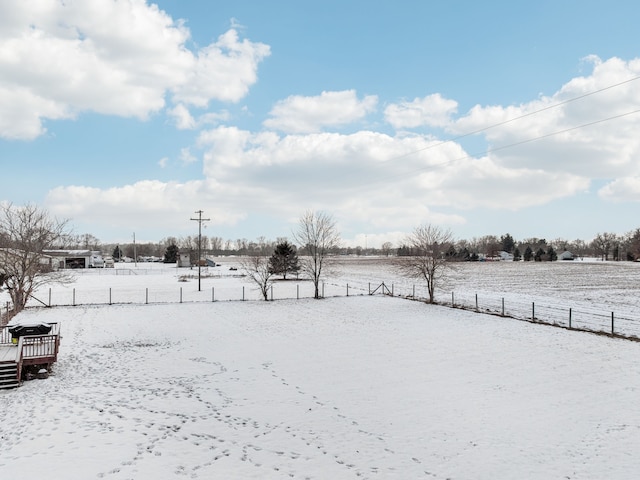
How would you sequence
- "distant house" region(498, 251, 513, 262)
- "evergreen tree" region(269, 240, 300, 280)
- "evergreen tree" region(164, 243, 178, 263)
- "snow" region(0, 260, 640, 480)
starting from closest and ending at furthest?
1. "snow" region(0, 260, 640, 480)
2. "evergreen tree" region(269, 240, 300, 280)
3. "evergreen tree" region(164, 243, 178, 263)
4. "distant house" region(498, 251, 513, 262)

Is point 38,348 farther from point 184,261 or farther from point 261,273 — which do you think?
point 184,261

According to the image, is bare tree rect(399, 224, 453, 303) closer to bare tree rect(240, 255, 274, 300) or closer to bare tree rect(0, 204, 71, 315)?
bare tree rect(240, 255, 274, 300)

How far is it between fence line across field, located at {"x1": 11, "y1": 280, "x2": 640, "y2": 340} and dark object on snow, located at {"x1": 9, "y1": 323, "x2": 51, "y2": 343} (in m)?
15.6

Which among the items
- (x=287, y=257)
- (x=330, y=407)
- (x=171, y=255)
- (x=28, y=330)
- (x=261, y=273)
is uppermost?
(x=171, y=255)

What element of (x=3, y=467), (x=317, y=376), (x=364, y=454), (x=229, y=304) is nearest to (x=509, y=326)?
(x=317, y=376)

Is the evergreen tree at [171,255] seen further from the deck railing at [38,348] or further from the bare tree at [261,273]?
the deck railing at [38,348]

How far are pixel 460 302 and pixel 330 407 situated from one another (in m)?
24.7

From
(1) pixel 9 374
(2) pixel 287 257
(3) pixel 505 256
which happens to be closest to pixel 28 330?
(1) pixel 9 374

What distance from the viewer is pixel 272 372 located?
1523 centimetres

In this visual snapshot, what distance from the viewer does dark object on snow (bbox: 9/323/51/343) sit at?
17.0 metres

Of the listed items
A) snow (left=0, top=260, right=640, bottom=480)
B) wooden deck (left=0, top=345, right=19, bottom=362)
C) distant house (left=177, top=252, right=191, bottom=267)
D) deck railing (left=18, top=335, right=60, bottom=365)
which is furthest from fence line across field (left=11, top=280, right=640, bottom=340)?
distant house (left=177, top=252, right=191, bottom=267)

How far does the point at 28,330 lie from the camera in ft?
56.1

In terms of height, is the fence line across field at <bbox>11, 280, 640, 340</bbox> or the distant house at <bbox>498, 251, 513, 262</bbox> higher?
the distant house at <bbox>498, 251, 513, 262</bbox>

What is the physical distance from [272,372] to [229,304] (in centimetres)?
1875
